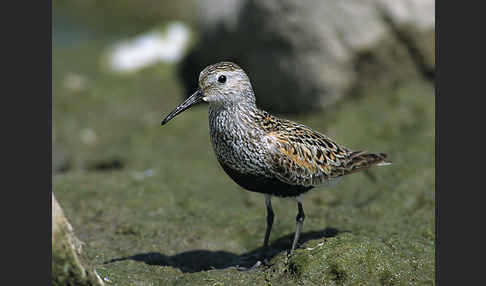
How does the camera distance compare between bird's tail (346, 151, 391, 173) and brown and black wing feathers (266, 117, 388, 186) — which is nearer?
brown and black wing feathers (266, 117, 388, 186)

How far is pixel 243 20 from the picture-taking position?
35.1 ft

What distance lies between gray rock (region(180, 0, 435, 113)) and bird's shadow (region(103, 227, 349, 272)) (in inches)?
147

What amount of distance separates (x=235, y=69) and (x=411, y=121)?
434cm

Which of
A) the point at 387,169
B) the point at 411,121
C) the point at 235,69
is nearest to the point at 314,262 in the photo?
the point at 235,69

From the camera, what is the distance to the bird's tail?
688 cm

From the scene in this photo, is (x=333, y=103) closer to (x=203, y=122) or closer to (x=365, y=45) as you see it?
(x=365, y=45)

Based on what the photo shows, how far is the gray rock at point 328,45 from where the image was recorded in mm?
9906

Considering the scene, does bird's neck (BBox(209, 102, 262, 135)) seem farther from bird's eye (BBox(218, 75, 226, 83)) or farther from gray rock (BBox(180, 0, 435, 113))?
gray rock (BBox(180, 0, 435, 113))

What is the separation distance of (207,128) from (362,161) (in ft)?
13.4

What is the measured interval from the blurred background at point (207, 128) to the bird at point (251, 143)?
3.44ft

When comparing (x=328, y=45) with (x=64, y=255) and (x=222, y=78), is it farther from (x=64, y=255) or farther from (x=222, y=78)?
(x=64, y=255)

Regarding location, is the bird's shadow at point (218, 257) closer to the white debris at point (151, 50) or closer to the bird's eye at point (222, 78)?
the bird's eye at point (222, 78)

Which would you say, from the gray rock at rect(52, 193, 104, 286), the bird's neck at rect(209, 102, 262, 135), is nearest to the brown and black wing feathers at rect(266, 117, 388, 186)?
the bird's neck at rect(209, 102, 262, 135)

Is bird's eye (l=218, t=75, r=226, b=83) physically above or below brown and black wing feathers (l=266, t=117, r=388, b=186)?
above
